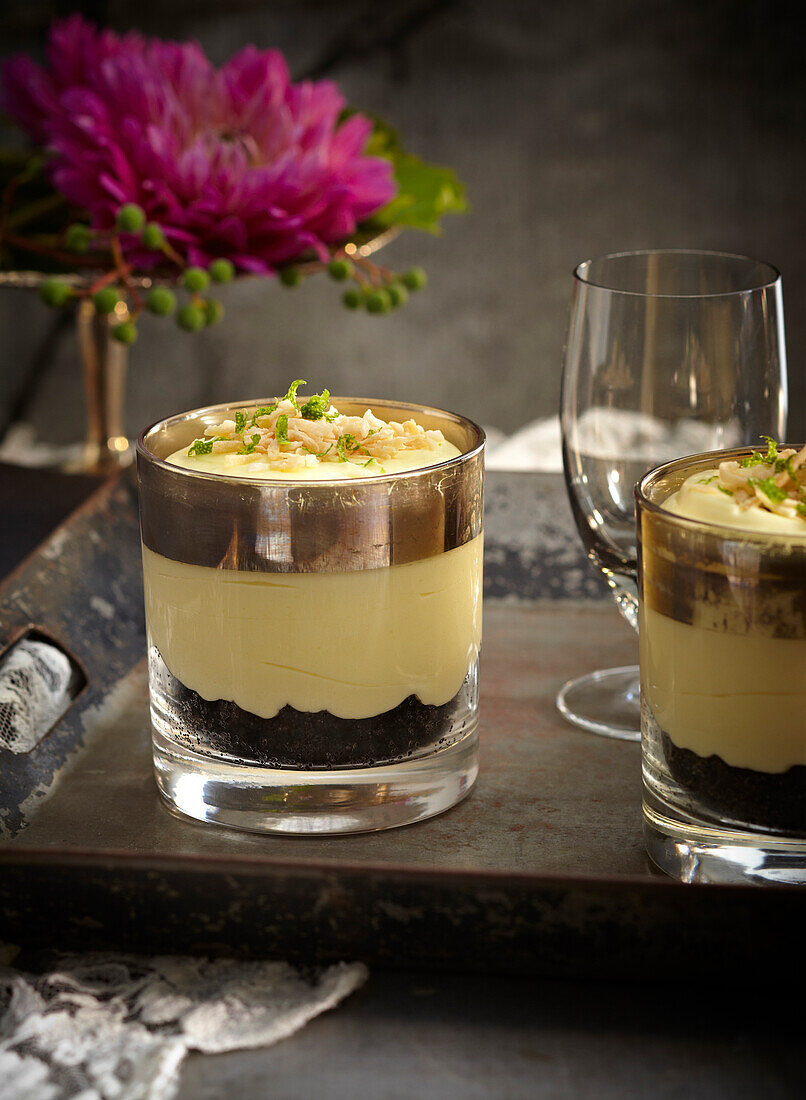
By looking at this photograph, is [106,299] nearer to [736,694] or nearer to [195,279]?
[195,279]

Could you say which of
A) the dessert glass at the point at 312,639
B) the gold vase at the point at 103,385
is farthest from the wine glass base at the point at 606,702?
the gold vase at the point at 103,385

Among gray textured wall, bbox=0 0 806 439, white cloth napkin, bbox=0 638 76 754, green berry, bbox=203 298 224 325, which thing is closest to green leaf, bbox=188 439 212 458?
white cloth napkin, bbox=0 638 76 754

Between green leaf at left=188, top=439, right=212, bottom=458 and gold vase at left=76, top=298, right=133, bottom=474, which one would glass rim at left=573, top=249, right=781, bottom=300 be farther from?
gold vase at left=76, top=298, right=133, bottom=474

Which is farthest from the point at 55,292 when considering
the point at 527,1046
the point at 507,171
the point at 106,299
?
the point at 507,171

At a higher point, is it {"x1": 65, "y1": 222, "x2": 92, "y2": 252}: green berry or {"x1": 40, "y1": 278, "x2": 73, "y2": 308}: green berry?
{"x1": 65, "y1": 222, "x2": 92, "y2": 252}: green berry

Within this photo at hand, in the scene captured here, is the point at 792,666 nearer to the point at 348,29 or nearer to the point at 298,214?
the point at 298,214

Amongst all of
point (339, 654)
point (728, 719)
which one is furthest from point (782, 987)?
point (339, 654)
